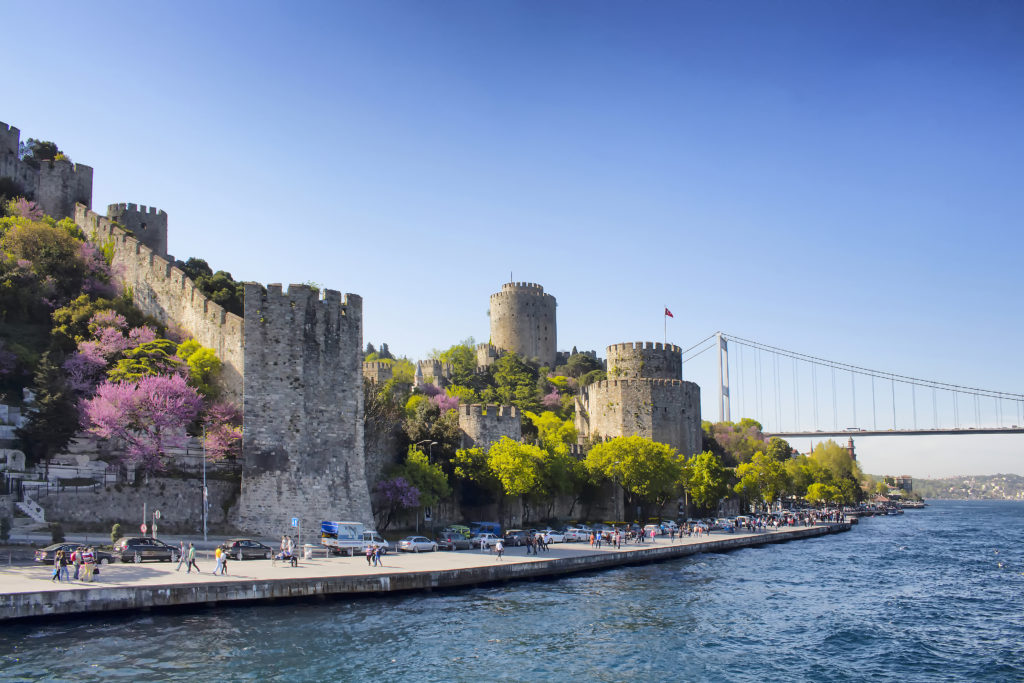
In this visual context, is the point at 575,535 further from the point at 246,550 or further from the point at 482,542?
the point at 246,550

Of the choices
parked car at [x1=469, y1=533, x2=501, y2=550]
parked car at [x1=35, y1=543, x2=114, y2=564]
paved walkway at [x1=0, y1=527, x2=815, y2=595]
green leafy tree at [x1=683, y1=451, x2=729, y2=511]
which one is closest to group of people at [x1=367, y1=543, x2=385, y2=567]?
paved walkway at [x1=0, y1=527, x2=815, y2=595]

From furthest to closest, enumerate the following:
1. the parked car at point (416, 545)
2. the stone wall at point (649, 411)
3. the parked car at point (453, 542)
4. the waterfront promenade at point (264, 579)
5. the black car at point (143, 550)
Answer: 1. the stone wall at point (649, 411)
2. the parked car at point (453, 542)
3. the parked car at point (416, 545)
4. the black car at point (143, 550)
5. the waterfront promenade at point (264, 579)

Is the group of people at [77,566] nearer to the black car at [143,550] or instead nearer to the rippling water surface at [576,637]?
the rippling water surface at [576,637]

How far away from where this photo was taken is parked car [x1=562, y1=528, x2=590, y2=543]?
42.4m

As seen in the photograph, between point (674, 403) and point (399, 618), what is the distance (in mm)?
41177

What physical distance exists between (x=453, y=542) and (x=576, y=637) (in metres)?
13.7

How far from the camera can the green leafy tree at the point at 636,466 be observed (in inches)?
2031

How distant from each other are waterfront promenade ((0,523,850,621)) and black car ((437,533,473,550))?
1.22 meters

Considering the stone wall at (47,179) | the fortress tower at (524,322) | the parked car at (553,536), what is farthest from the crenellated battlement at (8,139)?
the fortress tower at (524,322)

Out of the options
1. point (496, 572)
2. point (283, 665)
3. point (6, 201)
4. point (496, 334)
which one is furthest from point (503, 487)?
point (496, 334)

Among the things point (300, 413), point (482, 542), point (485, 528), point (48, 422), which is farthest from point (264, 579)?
point (485, 528)

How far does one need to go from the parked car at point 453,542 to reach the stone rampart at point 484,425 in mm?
8595

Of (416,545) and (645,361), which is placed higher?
(645,361)

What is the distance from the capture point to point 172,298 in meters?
40.2
